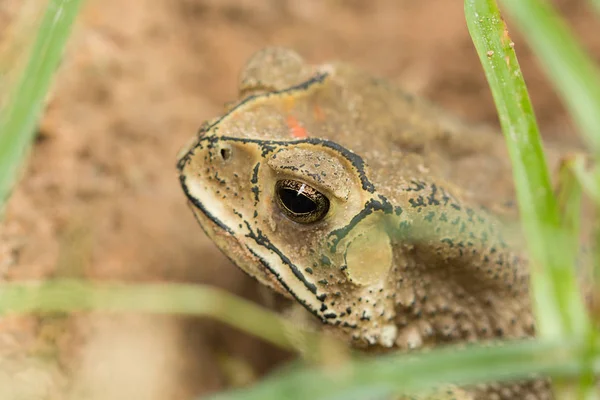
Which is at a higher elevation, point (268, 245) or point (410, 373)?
point (268, 245)

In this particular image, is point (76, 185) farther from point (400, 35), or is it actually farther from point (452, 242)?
point (400, 35)

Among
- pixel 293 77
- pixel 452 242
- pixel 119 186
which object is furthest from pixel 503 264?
pixel 119 186

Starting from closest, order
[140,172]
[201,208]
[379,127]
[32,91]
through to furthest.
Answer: [32,91] < [201,208] < [379,127] < [140,172]

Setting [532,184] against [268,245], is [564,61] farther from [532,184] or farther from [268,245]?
[268,245]

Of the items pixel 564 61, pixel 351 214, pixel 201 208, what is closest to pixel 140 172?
pixel 201 208

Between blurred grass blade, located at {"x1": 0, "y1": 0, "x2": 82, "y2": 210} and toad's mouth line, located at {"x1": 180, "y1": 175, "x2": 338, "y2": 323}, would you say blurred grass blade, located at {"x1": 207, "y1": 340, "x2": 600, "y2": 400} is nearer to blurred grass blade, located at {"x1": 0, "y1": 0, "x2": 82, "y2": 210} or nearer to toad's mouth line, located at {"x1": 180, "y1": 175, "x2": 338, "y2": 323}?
toad's mouth line, located at {"x1": 180, "y1": 175, "x2": 338, "y2": 323}

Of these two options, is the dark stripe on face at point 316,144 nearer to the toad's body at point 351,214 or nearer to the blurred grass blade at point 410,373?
the toad's body at point 351,214

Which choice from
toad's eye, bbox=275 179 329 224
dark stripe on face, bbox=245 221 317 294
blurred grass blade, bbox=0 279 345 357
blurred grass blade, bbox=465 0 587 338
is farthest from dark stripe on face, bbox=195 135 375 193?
blurred grass blade, bbox=0 279 345 357
